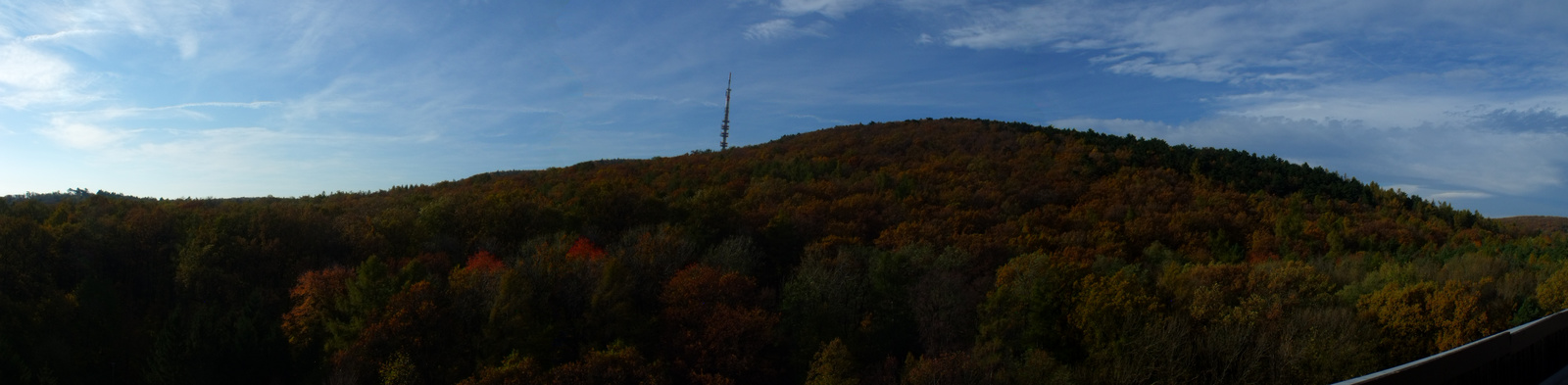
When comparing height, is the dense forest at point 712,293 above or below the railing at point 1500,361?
below

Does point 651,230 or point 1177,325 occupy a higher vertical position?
point 651,230

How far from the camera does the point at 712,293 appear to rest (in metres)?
32.4

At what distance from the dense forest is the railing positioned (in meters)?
13.9

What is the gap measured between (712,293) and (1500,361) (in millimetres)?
26951

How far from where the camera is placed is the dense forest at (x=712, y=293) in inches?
1069

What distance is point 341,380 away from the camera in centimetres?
2709

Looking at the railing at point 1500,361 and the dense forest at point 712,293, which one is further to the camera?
the dense forest at point 712,293

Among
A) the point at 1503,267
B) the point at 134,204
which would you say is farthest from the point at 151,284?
the point at 1503,267


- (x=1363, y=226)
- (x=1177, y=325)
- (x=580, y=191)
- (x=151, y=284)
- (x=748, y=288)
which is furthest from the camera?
(x=1363, y=226)

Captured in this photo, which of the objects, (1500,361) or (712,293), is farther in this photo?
(712,293)

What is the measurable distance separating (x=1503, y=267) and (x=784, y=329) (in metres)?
28.6

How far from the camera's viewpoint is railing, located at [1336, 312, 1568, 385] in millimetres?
5707

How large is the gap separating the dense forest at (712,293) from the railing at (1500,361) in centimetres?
1392

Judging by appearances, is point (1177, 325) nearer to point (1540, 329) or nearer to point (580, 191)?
point (1540, 329)
